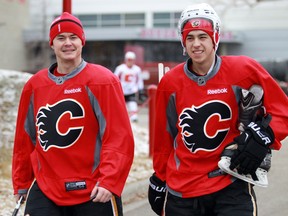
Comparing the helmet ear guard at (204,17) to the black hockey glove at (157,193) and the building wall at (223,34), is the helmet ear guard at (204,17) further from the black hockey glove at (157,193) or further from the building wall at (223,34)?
the building wall at (223,34)

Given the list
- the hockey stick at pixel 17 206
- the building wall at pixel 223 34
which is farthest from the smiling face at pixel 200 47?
the building wall at pixel 223 34

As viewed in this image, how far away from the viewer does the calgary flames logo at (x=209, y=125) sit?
12.1 feet

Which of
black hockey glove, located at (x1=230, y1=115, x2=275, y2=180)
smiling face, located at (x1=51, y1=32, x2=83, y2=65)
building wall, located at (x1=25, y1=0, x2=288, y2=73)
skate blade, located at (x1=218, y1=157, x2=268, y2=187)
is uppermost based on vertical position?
smiling face, located at (x1=51, y1=32, x2=83, y2=65)

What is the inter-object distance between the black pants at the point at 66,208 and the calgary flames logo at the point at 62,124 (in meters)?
0.33

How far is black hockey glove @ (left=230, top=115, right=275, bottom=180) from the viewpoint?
350 centimetres

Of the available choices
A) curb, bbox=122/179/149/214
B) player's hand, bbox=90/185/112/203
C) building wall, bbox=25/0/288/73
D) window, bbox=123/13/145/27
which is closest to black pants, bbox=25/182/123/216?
player's hand, bbox=90/185/112/203

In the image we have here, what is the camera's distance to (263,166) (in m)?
3.64

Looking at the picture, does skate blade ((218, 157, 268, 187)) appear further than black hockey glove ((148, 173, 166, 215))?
No

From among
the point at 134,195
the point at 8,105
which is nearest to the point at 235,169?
the point at 134,195

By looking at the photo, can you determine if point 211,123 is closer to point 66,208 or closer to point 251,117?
point 251,117

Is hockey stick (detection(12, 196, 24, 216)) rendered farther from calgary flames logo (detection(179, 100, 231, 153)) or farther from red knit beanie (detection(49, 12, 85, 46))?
calgary flames logo (detection(179, 100, 231, 153))

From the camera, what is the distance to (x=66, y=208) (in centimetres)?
378

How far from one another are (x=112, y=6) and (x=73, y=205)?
43844 mm

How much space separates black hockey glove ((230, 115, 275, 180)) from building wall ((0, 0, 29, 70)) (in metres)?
38.0
